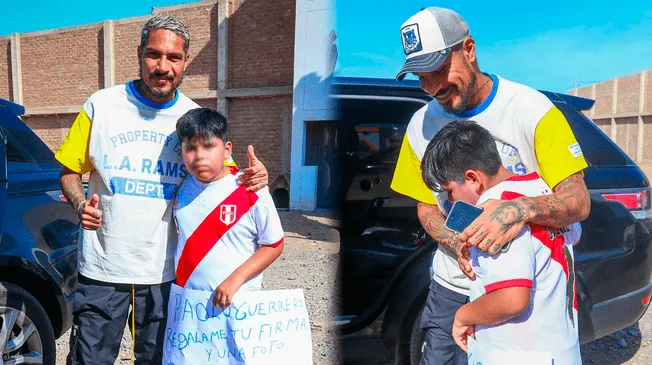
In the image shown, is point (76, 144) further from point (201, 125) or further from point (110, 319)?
point (110, 319)

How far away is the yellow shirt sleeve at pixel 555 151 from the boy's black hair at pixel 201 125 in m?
0.83

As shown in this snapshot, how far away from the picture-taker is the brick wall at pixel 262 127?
34.5 feet

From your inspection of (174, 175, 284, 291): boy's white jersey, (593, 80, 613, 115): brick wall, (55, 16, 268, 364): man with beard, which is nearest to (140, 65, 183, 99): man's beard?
(55, 16, 268, 364): man with beard

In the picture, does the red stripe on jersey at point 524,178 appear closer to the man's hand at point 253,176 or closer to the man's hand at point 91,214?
the man's hand at point 253,176

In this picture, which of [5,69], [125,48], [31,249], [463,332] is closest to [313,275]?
[31,249]

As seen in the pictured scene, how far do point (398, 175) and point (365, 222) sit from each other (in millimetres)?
336

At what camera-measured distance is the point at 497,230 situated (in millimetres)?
1126

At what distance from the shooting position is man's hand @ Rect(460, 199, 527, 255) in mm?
1128

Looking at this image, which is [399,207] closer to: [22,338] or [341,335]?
[341,335]

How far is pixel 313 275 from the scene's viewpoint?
15.9 ft

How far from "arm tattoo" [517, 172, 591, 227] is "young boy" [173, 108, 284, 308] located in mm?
727

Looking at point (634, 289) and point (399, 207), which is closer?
point (399, 207)

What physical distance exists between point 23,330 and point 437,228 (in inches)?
68.0

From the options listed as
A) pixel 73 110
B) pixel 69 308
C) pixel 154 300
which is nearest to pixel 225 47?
pixel 73 110
